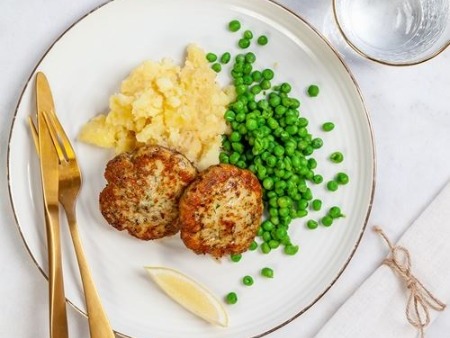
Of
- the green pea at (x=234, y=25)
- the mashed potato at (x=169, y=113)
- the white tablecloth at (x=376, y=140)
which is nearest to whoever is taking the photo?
the mashed potato at (x=169, y=113)

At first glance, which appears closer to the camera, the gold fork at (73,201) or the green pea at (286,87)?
the gold fork at (73,201)

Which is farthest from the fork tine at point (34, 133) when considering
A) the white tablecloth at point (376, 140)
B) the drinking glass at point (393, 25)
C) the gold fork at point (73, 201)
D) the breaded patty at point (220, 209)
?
the drinking glass at point (393, 25)

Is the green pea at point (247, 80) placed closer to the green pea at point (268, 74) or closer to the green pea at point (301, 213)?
the green pea at point (268, 74)

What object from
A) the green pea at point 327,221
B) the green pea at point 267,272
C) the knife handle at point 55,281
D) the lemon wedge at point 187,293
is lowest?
the knife handle at point 55,281

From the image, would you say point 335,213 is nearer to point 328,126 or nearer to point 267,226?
point 267,226

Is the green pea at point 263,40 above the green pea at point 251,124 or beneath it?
above

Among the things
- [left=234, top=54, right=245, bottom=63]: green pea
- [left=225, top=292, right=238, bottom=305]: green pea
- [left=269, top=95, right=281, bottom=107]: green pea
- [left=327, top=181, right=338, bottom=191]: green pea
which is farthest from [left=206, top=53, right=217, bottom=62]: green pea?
[left=225, top=292, right=238, bottom=305]: green pea

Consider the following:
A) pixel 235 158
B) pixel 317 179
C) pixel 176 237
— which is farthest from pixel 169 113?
pixel 317 179

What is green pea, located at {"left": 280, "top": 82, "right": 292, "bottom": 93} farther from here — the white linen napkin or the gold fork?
the gold fork
